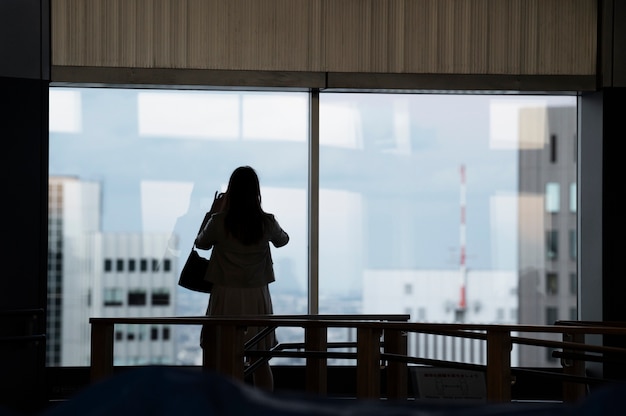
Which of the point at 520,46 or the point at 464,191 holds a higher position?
the point at 520,46

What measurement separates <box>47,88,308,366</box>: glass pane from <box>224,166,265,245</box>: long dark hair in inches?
74.4

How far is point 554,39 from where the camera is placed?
7.73 m

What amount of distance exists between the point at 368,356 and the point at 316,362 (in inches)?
37.4

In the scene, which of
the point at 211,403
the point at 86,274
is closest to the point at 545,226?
the point at 86,274

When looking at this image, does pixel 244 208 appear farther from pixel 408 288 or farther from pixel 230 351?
pixel 408 288

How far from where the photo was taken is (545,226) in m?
7.93

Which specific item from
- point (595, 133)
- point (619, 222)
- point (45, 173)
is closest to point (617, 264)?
point (619, 222)

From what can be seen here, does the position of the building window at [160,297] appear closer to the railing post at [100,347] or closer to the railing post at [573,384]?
the railing post at [100,347]

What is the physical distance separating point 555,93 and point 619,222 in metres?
1.12

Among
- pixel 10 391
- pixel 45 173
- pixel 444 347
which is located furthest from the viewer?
pixel 444 347

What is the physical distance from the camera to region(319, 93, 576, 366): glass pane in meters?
7.83

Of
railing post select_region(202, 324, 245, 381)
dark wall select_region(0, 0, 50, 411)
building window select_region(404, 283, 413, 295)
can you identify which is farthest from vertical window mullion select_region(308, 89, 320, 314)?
railing post select_region(202, 324, 245, 381)

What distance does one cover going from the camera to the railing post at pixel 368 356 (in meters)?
4.73

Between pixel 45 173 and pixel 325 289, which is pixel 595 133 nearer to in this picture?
pixel 325 289
